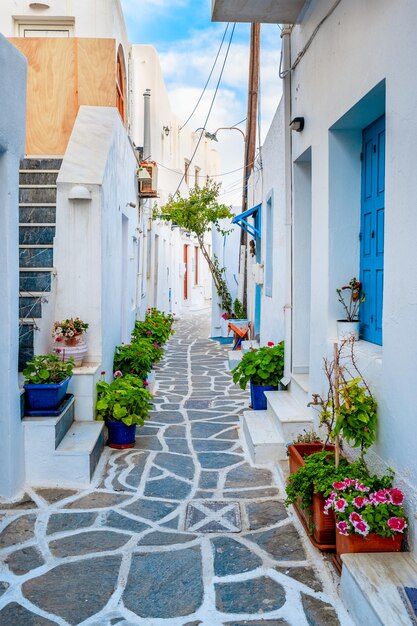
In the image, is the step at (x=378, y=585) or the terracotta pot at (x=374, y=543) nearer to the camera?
the step at (x=378, y=585)

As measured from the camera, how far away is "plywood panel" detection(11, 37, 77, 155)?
345 inches

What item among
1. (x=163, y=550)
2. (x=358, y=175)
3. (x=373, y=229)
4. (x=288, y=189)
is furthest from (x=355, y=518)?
(x=288, y=189)

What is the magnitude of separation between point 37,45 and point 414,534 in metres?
8.56

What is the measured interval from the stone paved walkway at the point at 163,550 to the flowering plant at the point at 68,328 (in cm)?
137

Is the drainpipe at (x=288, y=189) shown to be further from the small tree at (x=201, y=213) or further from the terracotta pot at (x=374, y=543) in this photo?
the small tree at (x=201, y=213)

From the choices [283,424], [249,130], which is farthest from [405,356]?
[249,130]

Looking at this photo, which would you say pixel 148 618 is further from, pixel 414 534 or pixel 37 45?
pixel 37 45

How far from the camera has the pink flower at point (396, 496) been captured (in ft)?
10.8

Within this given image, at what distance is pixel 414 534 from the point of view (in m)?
3.22

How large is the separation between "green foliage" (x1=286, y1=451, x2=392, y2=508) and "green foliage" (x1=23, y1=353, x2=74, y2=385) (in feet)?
7.99

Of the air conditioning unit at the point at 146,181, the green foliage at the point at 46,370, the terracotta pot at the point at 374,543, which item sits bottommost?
the terracotta pot at the point at 374,543

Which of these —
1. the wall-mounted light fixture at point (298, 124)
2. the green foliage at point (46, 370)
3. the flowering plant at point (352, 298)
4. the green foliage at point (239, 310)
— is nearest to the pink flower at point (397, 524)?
the flowering plant at point (352, 298)

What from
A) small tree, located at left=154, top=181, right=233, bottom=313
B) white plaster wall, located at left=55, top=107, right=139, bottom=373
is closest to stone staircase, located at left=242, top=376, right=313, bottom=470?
white plaster wall, located at left=55, top=107, right=139, bottom=373

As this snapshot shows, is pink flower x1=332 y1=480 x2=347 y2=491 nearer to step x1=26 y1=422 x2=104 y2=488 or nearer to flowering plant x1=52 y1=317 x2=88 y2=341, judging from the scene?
step x1=26 y1=422 x2=104 y2=488
